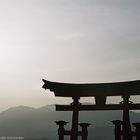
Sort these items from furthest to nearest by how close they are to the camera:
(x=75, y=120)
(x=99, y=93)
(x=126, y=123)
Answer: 1. (x=75, y=120)
2. (x=99, y=93)
3. (x=126, y=123)

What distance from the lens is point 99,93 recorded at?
1284 cm

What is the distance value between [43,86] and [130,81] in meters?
3.74

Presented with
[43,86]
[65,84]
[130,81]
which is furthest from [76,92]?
[130,81]

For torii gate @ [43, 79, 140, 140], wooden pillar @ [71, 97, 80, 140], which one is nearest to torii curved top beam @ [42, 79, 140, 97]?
torii gate @ [43, 79, 140, 140]

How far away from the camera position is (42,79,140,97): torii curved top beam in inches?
483

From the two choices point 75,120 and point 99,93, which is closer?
point 99,93

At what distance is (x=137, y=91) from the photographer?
A: 12.2 m

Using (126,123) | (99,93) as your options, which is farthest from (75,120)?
(126,123)

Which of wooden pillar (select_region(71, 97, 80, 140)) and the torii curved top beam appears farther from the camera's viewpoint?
wooden pillar (select_region(71, 97, 80, 140))

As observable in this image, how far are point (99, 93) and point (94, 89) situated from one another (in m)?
0.27

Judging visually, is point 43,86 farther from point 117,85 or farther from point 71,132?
point 117,85

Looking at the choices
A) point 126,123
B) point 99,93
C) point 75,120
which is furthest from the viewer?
point 75,120

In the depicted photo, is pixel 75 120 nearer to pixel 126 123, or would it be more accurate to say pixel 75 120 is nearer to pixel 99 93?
pixel 99 93

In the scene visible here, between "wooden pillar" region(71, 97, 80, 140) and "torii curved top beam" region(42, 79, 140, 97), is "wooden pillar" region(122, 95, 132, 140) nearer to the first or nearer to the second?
"torii curved top beam" region(42, 79, 140, 97)
